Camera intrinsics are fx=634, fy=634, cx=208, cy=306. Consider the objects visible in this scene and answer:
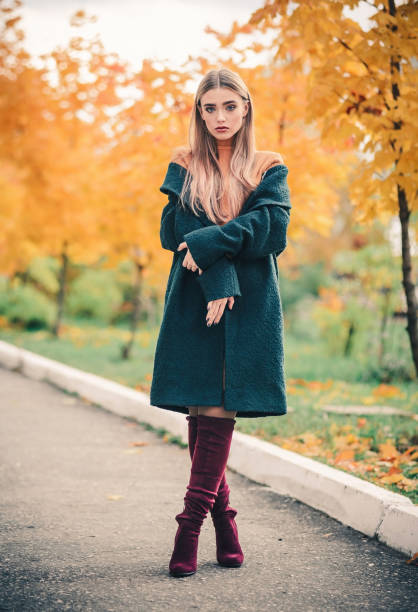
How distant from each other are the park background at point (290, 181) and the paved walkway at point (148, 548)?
63 centimetres

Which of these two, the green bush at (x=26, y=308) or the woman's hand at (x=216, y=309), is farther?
the green bush at (x=26, y=308)

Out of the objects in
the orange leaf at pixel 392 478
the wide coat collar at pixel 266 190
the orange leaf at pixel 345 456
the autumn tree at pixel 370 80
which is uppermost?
the autumn tree at pixel 370 80

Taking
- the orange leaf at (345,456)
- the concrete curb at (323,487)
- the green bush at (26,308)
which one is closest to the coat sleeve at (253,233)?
the concrete curb at (323,487)

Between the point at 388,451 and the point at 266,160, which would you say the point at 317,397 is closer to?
the point at 388,451

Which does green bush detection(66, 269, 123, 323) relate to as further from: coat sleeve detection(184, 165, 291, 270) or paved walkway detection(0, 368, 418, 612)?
coat sleeve detection(184, 165, 291, 270)

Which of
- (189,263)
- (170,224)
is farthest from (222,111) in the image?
(189,263)

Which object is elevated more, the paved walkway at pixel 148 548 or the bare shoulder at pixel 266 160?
the bare shoulder at pixel 266 160

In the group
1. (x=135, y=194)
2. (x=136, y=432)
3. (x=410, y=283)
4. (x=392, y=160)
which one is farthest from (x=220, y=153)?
(x=135, y=194)

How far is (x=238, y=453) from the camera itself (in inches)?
151

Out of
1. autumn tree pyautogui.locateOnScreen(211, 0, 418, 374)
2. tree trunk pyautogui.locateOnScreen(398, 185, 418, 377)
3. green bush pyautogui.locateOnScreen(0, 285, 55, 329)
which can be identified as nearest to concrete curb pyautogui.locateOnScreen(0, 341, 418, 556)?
tree trunk pyautogui.locateOnScreen(398, 185, 418, 377)

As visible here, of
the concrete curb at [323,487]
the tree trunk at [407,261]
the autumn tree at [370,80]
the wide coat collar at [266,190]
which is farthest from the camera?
the tree trunk at [407,261]

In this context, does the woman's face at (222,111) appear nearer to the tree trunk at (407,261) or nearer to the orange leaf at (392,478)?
the tree trunk at (407,261)

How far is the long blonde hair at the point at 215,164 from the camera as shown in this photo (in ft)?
7.77

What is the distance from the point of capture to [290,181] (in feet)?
18.1
